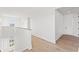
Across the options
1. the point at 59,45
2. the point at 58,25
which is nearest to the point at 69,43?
the point at 59,45

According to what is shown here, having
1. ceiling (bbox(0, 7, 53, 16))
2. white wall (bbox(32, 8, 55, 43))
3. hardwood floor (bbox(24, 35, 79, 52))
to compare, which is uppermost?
ceiling (bbox(0, 7, 53, 16))

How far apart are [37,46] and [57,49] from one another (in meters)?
0.20

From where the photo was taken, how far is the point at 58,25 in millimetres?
1098

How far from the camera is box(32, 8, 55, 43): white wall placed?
1.08 m

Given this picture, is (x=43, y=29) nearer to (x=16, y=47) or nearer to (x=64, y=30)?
(x=64, y=30)

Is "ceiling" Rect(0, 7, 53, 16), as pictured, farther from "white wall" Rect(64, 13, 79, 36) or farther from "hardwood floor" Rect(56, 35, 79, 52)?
"hardwood floor" Rect(56, 35, 79, 52)

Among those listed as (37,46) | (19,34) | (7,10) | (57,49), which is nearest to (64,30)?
(57,49)

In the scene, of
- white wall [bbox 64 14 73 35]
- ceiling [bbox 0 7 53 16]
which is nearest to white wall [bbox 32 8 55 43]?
ceiling [bbox 0 7 53 16]

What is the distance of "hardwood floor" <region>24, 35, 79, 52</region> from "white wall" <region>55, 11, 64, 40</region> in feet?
0.17

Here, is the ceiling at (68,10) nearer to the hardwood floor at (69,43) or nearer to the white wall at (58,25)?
the white wall at (58,25)

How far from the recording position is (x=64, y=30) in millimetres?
1103

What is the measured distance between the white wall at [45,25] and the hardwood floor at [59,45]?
2.0 inches

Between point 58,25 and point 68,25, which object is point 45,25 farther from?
point 68,25
